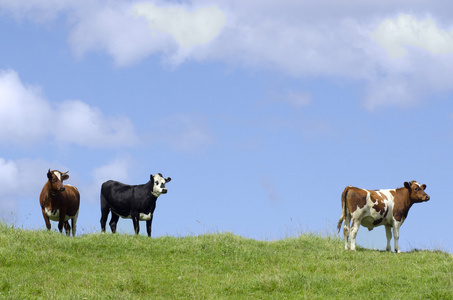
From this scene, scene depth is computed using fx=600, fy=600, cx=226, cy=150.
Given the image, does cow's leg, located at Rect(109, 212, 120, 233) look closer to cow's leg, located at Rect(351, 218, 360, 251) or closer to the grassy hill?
the grassy hill

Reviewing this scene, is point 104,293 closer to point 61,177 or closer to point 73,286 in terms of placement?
point 73,286

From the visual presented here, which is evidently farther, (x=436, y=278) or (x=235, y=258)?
(x=235, y=258)

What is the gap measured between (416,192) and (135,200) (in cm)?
967

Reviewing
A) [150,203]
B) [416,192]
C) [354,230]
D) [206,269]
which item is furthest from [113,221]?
[416,192]

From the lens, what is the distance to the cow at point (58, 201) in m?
20.2

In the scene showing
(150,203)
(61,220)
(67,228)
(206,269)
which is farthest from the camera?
(67,228)

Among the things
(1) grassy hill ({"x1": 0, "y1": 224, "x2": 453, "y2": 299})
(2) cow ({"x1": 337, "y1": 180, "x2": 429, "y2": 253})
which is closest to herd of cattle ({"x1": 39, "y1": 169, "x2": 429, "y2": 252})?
(2) cow ({"x1": 337, "y1": 180, "x2": 429, "y2": 253})

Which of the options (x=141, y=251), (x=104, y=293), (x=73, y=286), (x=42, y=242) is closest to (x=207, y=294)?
(x=104, y=293)

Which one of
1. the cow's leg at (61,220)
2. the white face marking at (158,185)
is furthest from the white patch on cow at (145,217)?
the cow's leg at (61,220)

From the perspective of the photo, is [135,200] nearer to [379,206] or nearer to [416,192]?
[379,206]

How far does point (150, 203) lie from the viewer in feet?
68.9

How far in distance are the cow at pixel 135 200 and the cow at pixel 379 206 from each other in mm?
6323

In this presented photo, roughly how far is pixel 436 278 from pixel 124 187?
37.6ft

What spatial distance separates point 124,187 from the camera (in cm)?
2180
